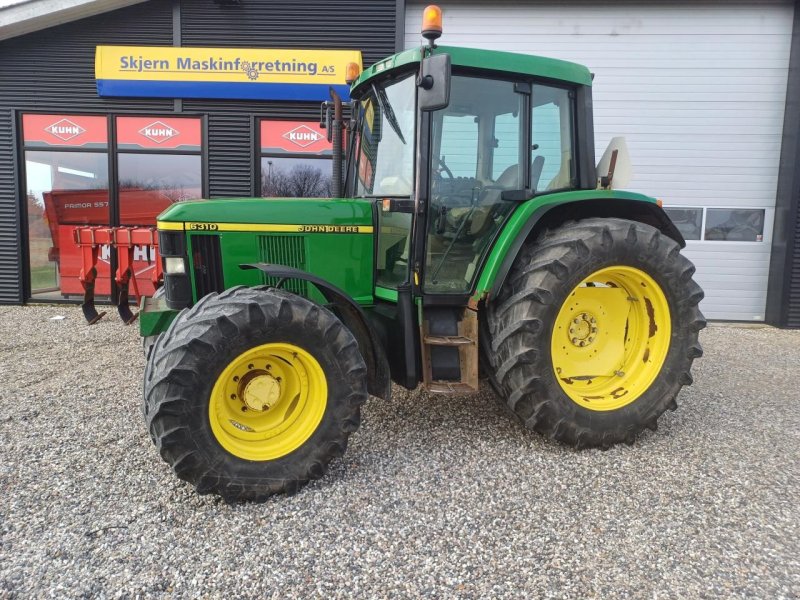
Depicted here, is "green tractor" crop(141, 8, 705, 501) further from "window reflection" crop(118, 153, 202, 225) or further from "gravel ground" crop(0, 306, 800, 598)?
"window reflection" crop(118, 153, 202, 225)

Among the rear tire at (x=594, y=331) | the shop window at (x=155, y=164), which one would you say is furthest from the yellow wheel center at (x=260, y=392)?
the shop window at (x=155, y=164)

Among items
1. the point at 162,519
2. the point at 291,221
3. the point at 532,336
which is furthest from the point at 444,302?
the point at 162,519

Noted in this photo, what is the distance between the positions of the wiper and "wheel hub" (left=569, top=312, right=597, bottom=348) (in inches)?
56.8

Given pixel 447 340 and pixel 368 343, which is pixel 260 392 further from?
pixel 447 340

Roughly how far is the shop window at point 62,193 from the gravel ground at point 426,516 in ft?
15.3

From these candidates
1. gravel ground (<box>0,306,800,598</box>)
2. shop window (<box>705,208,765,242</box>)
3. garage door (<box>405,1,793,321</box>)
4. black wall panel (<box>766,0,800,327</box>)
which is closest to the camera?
gravel ground (<box>0,306,800,598</box>)

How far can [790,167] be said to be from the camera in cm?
721

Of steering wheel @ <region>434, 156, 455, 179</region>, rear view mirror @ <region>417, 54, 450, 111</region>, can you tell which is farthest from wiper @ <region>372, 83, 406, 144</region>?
rear view mirror @ <region>417, 54, 450, 111</region>

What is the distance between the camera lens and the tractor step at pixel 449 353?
3039 millimetres

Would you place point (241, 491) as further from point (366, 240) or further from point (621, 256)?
point (621, 256)

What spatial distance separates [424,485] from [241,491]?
850 millimetres

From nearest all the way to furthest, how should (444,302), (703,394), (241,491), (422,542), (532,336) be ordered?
(422,542), (241,491), (532,336), (444,302), (703,394)

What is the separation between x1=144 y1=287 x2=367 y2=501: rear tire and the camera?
2.38m

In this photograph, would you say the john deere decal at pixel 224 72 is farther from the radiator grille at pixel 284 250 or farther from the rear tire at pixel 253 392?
the rear tire at pixel 253 392
